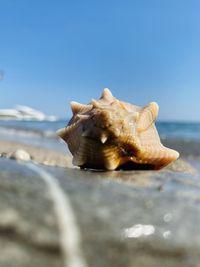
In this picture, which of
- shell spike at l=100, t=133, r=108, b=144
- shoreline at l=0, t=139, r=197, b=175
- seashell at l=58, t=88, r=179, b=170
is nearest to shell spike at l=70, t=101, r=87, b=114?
seashell at l=58, t=88, r=179, b=170

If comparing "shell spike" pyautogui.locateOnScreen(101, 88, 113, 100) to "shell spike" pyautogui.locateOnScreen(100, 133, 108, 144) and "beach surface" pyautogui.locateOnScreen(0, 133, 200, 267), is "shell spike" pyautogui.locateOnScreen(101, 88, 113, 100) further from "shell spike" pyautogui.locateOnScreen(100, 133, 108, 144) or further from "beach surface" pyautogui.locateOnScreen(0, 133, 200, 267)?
"beach surface" pyautogui.locateOnScreen(0, 133, 200, 267)

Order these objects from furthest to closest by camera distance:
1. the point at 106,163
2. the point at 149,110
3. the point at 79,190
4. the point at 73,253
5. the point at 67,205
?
the point at 149,110 → the point at 106,163 → the point at 79,190 → the point at 67,205 → the point at 73,253

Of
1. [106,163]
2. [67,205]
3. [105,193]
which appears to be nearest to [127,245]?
[67,205]

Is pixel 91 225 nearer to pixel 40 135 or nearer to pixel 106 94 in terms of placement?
pixel 106 94

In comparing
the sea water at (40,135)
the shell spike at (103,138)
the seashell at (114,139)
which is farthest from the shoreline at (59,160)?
the sea water at (40,135)

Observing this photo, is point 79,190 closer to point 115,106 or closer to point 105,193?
point 105,193

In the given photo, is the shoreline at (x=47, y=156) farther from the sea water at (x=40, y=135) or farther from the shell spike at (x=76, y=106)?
the shell spike at (x=76, y=106)
